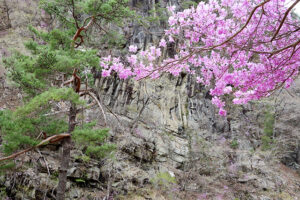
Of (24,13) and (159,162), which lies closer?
(159,162)

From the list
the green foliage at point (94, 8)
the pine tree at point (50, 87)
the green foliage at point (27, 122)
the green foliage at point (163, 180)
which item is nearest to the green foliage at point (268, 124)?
the green foliage at point (163, 180)

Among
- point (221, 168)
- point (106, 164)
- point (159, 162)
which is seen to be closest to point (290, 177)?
point (221, 168)

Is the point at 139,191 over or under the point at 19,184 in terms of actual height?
under

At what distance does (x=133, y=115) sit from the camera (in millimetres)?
9625

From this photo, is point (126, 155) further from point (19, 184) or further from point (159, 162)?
point (19, 184)

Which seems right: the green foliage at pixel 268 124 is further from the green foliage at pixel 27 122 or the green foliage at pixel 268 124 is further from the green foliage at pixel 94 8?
the green foliage at pixel 27 122

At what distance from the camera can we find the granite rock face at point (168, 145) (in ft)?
20.6

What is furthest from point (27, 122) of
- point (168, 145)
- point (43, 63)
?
point (168, 145)

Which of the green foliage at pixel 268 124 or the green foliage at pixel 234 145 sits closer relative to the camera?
the green foliage at pixel 234 145

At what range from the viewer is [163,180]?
7.80 m

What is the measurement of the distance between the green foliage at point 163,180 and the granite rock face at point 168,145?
37 millimetres

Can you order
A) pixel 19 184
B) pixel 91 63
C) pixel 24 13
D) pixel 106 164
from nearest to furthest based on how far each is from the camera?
pixel 91 63 → pixel 19 184 → pixel 106 164 → pixel 24 13

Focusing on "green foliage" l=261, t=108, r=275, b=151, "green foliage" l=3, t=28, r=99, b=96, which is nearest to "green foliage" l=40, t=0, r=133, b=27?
"green foliage" l=3, t=28, r=99, b=96

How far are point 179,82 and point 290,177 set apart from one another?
25.6 feet
